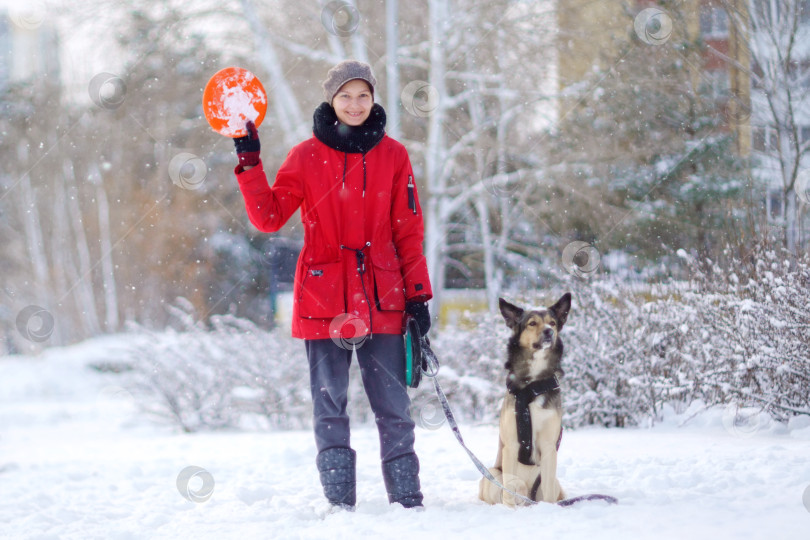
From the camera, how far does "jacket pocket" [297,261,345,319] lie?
10.6 feet

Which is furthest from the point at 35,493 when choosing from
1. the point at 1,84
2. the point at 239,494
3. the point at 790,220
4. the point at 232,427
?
the point at 1,84

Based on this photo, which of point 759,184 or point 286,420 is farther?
point 759,184

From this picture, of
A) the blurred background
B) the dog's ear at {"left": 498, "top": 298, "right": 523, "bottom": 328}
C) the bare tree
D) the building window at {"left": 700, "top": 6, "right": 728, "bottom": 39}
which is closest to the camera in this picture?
the dog's ear at {"left": 498, "top": 298, "right": 523, "bottom": 328}

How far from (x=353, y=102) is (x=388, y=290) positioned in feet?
2.83

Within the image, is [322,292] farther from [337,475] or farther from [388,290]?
[337,475]

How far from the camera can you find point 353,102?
3277 millimetres

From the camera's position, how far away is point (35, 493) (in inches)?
164

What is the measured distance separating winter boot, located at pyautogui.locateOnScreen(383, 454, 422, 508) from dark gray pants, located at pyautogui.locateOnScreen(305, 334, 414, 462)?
32 millimetres

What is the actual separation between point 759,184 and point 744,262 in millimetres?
5770

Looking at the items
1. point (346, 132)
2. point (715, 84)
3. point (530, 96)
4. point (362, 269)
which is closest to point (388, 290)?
point (362, 269)

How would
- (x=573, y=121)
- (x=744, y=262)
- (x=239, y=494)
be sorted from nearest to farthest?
(x=239, y=494), (x=744, y=262), (x=573, y=121)

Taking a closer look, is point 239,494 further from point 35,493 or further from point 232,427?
point 232,427

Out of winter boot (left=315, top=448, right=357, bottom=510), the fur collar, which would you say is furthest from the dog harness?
the fur collar

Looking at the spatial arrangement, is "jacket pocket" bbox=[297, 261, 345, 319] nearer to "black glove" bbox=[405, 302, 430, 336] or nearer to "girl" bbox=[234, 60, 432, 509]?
"girl" bbox=[234, 60, 432, 509]
